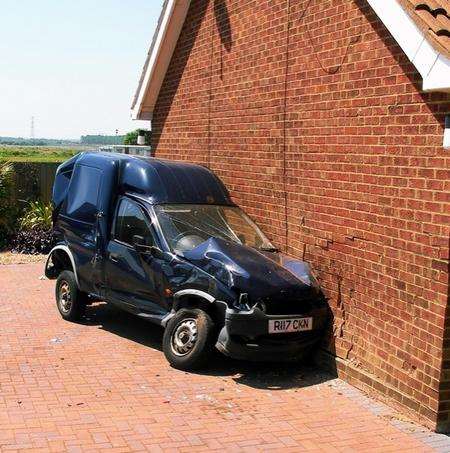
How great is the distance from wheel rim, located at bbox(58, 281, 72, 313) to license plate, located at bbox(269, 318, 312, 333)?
338 cm

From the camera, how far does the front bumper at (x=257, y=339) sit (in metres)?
6.14

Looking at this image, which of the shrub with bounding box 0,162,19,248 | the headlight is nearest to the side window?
the headlight

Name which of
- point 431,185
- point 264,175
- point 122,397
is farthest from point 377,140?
point 122,397

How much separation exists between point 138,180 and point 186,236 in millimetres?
1113

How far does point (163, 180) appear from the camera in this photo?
7.72 metres

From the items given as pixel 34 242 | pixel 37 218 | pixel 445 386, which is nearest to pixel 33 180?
pixel 37 218

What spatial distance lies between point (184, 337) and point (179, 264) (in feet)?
2.51

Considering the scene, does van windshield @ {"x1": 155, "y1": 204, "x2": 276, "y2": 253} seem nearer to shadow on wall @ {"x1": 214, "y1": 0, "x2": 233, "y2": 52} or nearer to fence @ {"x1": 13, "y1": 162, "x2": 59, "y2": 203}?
shadow on wall @ {"x1": 214, "y1": 0, "x2": 233, "y2": 52}

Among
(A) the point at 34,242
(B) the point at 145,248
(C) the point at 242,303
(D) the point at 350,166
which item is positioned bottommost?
(A) the point at 34,242

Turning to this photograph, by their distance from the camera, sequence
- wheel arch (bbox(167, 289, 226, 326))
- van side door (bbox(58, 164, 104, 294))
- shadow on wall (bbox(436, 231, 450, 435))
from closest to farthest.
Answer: shadow on wall (bbox(436, 231, 450, 435)) < wheel arch (bbox(167, 289, 226, 326)) < van side door (bbox(58, 164, 104, 294))

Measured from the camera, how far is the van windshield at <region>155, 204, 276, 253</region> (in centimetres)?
714

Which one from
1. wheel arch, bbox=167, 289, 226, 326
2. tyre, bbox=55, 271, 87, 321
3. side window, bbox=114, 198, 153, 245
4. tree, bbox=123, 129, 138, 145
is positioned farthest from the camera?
tree, bbox=123, 129, 138, 145

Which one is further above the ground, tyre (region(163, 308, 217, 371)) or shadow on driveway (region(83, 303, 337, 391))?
tyre (region(163, 308, 217, 371))

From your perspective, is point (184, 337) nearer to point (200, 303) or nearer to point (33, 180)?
point (200, 303)
